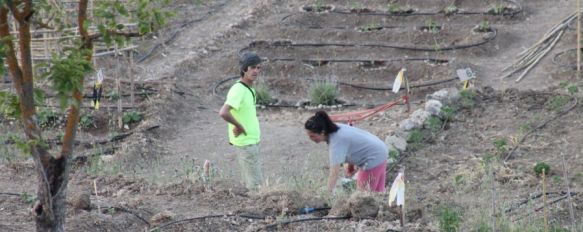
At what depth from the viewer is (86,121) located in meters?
13.0

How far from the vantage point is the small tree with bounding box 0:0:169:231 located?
4.92 m

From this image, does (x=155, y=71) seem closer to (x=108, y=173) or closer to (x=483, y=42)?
(x=483, y=42)

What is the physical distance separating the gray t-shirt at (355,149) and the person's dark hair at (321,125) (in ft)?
0.20

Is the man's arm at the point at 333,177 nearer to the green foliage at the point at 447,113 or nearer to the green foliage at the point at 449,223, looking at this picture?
the green foliage at the point at 449,223

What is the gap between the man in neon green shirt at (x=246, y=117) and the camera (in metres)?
8.59

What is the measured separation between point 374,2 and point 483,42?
3.32 meters

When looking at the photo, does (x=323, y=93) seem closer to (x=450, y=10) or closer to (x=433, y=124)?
(x=433, y=124)

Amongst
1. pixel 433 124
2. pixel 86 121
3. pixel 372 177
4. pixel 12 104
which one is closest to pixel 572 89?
pixel 433 124

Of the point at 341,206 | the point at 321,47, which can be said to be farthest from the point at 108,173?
the point at 321,47

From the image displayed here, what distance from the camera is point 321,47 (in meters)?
16.2

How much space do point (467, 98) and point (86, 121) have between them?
479 cm

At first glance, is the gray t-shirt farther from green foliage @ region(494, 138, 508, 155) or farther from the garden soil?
green foliage @ region(494, 138, 508, 155)

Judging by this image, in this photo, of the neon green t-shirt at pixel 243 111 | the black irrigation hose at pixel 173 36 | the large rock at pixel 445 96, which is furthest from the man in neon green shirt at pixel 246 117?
the black irrigation hose at pixel 173 36

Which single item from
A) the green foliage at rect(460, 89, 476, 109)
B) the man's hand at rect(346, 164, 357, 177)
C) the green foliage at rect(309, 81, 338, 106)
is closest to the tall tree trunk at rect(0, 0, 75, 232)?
the man's hand at rect(346, 164, 357, 177)
